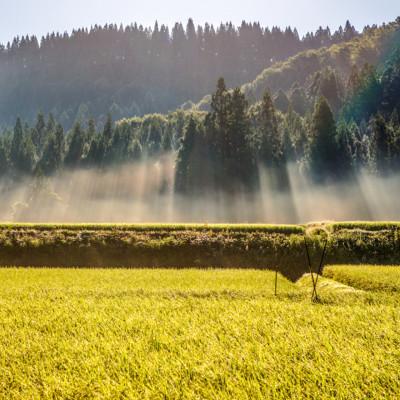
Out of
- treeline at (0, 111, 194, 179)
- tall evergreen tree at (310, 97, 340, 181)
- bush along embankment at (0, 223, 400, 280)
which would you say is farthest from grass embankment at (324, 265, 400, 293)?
treeline at (0, 111, 194, 179)

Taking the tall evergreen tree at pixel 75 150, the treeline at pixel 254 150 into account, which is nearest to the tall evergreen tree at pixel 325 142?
the treeline at pixel 254 150

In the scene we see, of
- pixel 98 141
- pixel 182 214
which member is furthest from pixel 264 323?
pixel 98 141

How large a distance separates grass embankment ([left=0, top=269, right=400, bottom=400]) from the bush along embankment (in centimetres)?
1555

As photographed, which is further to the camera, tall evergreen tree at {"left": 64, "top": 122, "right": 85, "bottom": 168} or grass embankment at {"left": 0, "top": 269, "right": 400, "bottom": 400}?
tall evergreen tree at {"left": 64, "top": 122, "right": 85, "bottom": 168}

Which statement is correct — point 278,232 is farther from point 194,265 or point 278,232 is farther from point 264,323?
point 264,323

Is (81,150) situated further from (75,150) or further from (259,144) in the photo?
(259,144)

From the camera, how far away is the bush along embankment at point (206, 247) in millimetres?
23422

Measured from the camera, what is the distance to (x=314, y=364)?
13.1 ft

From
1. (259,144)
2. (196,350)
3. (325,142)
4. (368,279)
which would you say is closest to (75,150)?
(259,144)

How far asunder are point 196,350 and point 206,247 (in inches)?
776

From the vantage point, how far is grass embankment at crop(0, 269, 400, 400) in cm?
354

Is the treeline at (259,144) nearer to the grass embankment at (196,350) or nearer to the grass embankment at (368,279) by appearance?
the grass embankment at (368,279)

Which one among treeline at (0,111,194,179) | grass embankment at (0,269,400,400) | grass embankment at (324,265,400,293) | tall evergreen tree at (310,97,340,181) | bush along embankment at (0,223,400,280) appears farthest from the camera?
treeline at (0,111,194,179)

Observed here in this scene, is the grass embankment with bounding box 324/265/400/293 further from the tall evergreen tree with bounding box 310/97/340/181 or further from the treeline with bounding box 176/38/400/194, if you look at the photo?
the tall evergreen tree with bounding box 310/97/340/181
